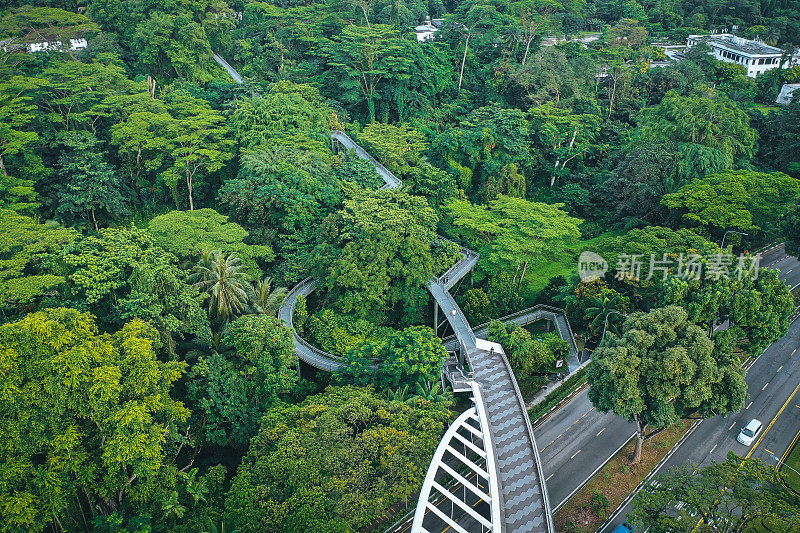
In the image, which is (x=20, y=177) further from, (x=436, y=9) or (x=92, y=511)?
(x=436, y=9)

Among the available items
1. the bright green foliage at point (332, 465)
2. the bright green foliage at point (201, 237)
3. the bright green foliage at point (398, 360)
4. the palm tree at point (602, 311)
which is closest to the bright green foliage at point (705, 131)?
the palm tree at point (602, 311)

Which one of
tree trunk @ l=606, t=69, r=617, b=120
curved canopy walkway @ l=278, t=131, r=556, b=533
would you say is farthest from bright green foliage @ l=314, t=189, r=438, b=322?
tree trunk @ l=606, t=69, r=617, b=120

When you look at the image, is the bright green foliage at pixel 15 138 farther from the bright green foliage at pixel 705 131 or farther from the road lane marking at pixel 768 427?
the bright green foliage at pixel 705 131

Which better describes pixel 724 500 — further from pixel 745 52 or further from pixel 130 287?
pixel 745 52

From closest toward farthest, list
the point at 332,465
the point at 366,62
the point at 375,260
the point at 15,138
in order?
the point at 332,465 < the point at 375,260 < the point at 15,138 < the point at 366,62

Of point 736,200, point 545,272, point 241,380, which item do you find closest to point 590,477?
point 241,380

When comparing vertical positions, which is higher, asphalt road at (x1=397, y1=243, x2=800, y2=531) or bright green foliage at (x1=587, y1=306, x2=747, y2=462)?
bright green foliage at (x1=587, y1=306, x2=747, y2=462)

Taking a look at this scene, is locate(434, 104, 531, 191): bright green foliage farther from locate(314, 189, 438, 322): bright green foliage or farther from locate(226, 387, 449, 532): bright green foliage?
locate(226, 387, 449, 532): bright green foliage
